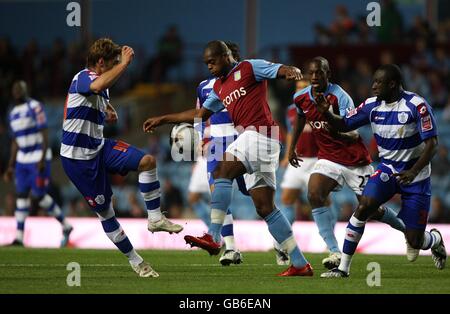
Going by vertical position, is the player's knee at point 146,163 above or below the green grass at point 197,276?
above

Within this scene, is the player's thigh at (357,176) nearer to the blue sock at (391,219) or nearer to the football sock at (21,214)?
the blue sock at (391,219)

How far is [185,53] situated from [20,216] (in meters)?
10.1

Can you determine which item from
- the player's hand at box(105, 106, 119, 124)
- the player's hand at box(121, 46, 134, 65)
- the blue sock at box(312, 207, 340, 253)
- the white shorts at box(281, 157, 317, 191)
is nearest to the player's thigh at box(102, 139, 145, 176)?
the player's hand at box(105, 106, 119, 124)

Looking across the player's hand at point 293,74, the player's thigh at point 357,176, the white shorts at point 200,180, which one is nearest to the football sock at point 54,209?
the white shorts at point 200,180

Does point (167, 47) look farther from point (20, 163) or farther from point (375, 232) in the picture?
point (375, 232)

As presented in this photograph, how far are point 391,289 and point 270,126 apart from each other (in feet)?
6.74

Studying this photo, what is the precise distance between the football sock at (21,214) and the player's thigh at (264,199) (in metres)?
7.04

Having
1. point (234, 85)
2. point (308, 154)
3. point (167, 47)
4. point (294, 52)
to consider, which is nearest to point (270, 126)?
point (234, 85)

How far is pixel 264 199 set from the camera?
9320 mm

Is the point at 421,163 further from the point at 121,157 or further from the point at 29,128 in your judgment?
the point at 29,128

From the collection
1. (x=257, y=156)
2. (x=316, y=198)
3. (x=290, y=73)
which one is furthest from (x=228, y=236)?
(x=290, y=73)

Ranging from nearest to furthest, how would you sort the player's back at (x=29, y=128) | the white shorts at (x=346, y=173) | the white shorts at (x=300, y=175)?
1. the white shorts at (x=346, y=173)
2. the white shorts at (x=300, y=175)
3. the player's back at (x=29, y=128)

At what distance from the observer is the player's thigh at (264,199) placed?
9312 millimetres

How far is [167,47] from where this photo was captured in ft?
76.3
